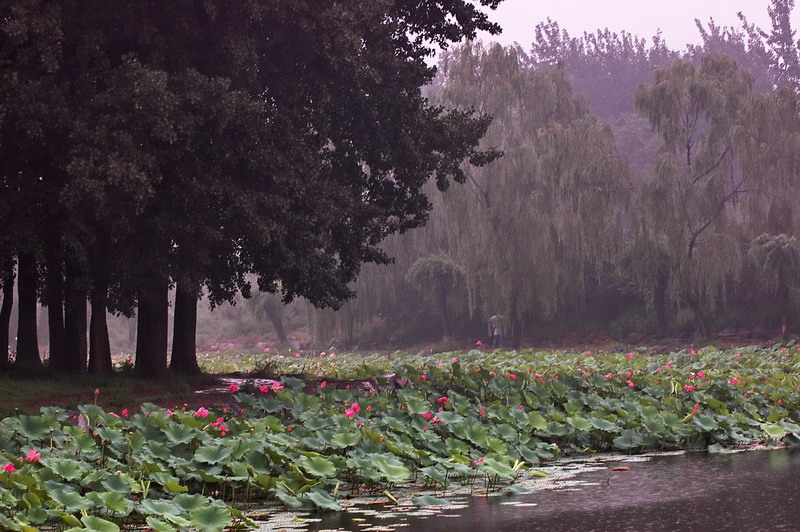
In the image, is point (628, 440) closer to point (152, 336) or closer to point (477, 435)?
point (477, 435)

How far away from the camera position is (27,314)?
16422 millimetres

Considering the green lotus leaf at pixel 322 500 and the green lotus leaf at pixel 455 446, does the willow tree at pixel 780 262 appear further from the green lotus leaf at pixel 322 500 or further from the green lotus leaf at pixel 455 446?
the green lotus leaf at pixel 322 500

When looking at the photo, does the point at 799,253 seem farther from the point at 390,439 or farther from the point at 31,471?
the point at 31,471

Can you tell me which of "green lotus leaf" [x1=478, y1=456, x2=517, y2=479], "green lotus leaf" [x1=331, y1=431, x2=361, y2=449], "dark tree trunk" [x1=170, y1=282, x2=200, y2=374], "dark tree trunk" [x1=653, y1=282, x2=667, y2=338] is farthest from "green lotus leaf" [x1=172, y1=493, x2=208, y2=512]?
"dark tree trunk" [x1=653, y1=282, x2=667, y2=338]

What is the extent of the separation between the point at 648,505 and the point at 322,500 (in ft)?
6.96

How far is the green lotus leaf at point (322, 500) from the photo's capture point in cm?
600

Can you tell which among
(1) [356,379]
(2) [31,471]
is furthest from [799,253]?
(2) [31,471]

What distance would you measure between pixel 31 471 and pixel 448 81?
30162mm

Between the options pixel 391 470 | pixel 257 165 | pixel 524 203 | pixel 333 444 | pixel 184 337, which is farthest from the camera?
pixel 524 203

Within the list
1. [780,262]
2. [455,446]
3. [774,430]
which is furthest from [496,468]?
[780,262]

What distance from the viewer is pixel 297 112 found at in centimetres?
1506

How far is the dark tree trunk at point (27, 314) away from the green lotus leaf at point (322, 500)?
10456 mm

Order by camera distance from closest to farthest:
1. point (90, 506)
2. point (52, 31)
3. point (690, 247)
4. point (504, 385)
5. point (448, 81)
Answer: point (90, 506), point (504, 385), point (52, 31), point (690, 247), point (448, 81)

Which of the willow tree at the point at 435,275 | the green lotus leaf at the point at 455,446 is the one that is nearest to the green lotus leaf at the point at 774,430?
the green lotus leaf at the point at 455,446
